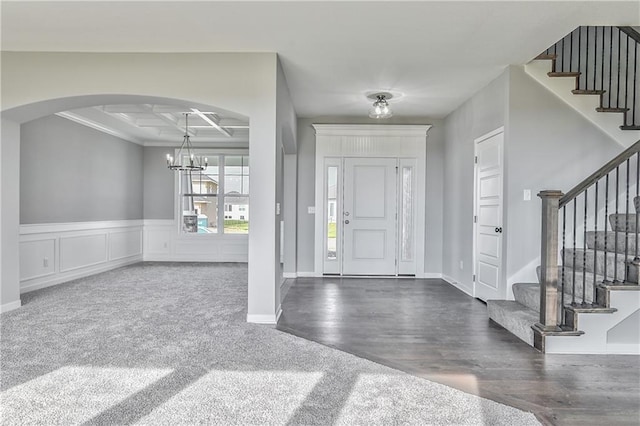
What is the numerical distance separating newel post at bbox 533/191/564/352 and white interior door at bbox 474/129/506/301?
0.93m

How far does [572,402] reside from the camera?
82.4 inches

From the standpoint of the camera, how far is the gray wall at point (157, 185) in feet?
25.4

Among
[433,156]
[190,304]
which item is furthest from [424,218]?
[190,304]

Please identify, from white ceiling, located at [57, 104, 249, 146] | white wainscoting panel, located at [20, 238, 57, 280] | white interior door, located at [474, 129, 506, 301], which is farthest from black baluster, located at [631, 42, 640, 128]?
white wainscoting panel, located at [20, 238, 57, 280]

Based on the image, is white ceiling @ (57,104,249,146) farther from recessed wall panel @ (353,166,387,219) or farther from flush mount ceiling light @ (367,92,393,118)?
recessed wall panel @ (353,166,387,219)

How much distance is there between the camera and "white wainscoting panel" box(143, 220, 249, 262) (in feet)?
25.2

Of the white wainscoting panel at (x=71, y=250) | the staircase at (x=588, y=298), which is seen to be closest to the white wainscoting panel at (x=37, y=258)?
the white wainscoting panel at (x=71, y=250)

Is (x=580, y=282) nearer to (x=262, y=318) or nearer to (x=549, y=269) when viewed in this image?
(x=549, y=269)

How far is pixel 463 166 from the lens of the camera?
5121 millimetres

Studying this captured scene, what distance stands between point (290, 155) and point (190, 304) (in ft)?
9.38

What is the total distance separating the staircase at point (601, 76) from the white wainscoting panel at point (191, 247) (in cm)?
595

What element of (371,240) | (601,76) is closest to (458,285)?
(371,240)

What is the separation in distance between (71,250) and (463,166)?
5.96 metres

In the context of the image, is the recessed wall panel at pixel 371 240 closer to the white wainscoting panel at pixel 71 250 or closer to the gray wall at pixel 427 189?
the gray wall at pixel 427 189
